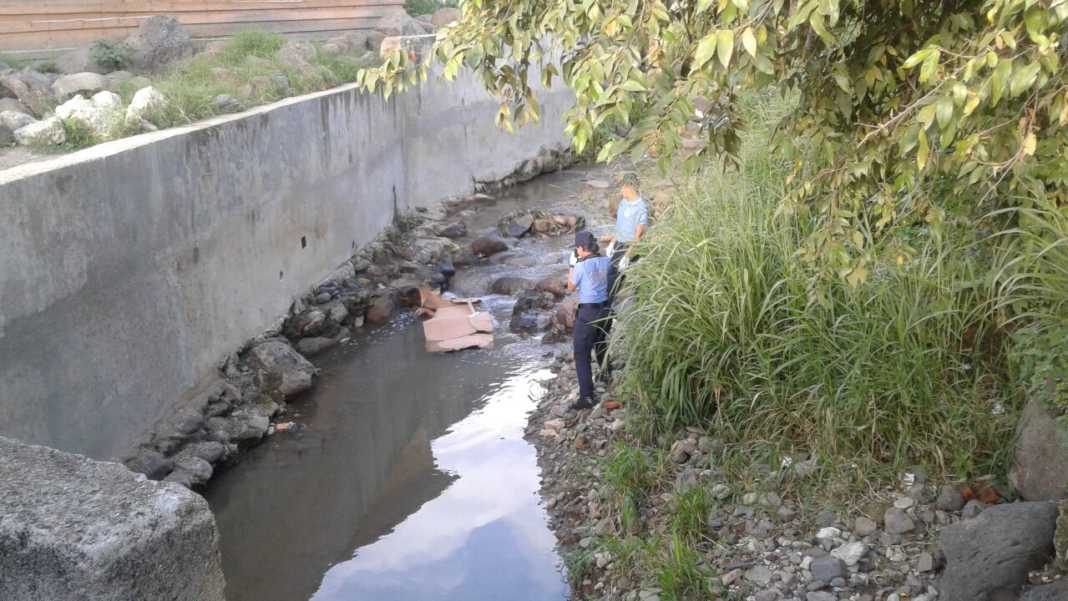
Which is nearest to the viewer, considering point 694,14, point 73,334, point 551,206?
point 694,14

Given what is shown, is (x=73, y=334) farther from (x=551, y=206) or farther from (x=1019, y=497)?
(x=551, y=206)

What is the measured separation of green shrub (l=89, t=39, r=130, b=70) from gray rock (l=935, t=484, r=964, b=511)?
11255 millimetres

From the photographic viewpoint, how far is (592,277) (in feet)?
24.1

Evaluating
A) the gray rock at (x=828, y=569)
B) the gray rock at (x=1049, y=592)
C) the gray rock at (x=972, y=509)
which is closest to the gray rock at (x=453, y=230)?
the gray rock at (x=828, y=569)

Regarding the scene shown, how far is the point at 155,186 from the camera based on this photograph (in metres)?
7.76

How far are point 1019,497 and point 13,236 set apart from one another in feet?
19.3

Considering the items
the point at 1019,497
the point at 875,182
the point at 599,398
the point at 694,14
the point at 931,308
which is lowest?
the point at 599,398

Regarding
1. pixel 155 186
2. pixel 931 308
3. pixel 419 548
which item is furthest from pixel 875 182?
pixel 155 186

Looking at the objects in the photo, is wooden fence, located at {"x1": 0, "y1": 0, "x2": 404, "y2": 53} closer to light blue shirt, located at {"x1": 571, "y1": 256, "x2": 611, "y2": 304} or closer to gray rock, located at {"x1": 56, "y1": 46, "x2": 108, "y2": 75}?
gray rock, located at {"x1": 56, "y1": 46, "x2": 108, "y2": 75}

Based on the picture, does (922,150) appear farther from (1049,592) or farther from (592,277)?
(592,277)

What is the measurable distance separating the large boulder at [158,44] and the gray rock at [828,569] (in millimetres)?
11073

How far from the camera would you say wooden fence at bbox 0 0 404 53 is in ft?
42.5

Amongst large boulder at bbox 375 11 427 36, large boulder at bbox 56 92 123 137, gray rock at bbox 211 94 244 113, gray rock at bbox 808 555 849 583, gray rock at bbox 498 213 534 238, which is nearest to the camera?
gray rock at bbox 808 555 849 583

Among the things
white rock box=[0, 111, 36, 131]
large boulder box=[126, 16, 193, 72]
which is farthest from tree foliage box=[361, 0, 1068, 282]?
large boulder box=[126, 16, 193, 72]
